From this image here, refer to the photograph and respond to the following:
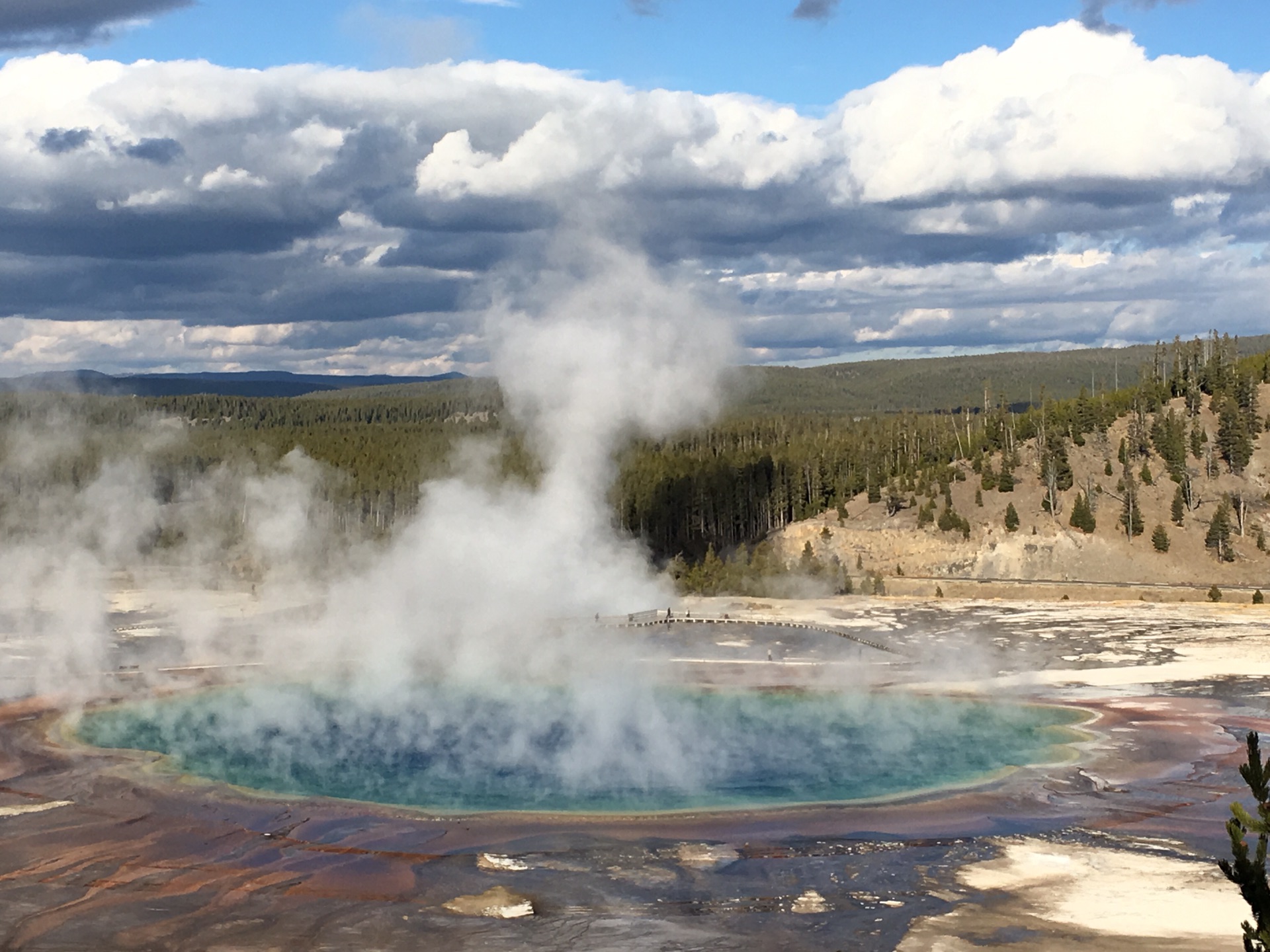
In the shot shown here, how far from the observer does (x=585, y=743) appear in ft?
137

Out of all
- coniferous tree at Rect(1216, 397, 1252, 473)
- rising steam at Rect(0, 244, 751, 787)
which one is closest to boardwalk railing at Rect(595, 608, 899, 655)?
rising steam at Rect(0, 244, 751, 787)

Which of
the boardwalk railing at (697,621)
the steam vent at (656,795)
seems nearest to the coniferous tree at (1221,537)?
the steam vent at (656,795)

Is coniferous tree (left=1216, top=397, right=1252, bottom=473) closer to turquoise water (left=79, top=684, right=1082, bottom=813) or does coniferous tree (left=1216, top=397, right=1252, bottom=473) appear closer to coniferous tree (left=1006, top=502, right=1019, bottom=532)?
coniferous tree (left=1006, top=502, right=1019, bottom=532)

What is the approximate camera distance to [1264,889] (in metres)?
11.3

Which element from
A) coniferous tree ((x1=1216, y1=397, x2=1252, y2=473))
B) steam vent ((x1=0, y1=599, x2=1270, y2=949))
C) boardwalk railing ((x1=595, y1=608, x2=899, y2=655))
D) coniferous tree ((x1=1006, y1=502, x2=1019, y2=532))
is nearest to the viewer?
steam vent ((x1=0, y1=599, x2=1270, y2=949))

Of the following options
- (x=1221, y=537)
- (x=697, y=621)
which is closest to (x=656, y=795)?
(x=697, y=621)

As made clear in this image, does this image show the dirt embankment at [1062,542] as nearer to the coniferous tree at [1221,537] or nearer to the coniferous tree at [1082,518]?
the coniferous tree at [1221,537]

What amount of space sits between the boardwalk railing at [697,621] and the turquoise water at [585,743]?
48.2 ft

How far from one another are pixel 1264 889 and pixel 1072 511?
3456 inches

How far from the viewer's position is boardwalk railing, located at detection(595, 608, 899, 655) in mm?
66000

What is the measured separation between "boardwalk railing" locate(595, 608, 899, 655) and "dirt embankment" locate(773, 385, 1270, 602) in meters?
17.8

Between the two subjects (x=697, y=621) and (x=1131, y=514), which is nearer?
(x=697, y=621)

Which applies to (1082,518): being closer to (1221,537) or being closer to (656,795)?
(1221,537)

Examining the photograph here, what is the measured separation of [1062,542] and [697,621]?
118 feet
